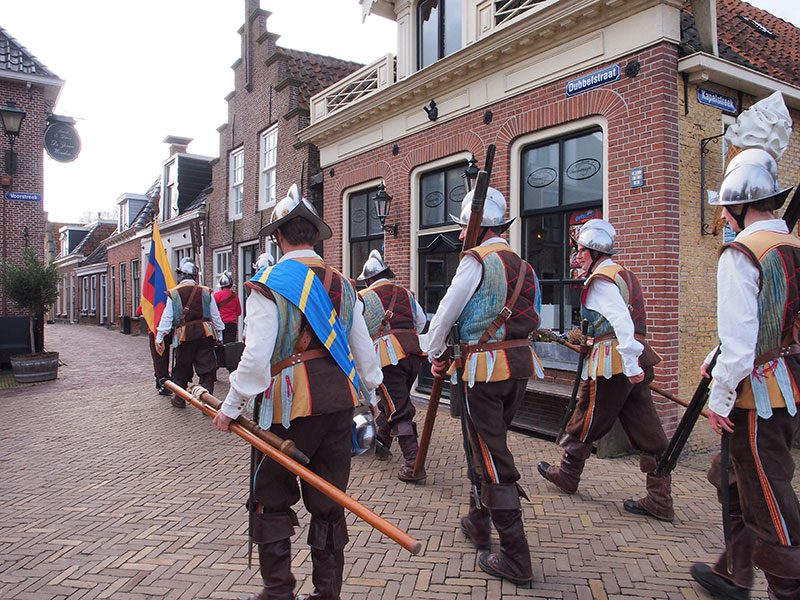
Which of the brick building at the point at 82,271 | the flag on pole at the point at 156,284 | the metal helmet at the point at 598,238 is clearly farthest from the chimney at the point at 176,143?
the metal helmet at the point at 598,238

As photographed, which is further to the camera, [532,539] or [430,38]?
[430,38]

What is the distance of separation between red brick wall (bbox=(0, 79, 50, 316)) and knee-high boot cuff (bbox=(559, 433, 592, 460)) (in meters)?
13.7

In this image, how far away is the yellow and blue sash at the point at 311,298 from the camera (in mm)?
2541

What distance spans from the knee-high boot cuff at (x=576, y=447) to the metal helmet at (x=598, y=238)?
1.42 m

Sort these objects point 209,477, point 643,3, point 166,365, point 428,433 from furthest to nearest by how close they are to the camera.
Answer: point 166,365 < point 643,3 < point 209,477 < point 428,433

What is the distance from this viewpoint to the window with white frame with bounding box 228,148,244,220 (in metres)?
14.9

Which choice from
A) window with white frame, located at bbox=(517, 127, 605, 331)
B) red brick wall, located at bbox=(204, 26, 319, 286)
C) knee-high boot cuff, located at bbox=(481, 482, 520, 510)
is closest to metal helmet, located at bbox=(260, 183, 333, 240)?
knee-high boot cuff, located at bbox=(481, 482, 520, 510)

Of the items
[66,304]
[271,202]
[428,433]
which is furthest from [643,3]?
[66,304]

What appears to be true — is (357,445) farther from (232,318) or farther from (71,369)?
(71,369)

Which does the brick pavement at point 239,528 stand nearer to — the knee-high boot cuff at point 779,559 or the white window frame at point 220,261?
the knee-high boot cuff at point 779,559

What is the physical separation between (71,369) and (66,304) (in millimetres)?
28235

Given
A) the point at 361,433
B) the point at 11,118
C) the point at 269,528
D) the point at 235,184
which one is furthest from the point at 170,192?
the point at 269,528

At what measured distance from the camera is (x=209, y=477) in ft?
16.1

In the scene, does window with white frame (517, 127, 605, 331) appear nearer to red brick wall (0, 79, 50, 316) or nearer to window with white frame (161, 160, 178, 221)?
red brick wall (0, 79, 50, 316)
